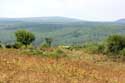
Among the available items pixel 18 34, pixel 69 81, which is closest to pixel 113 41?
pixel 18 34

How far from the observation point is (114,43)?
3466cm

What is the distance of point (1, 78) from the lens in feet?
26.5

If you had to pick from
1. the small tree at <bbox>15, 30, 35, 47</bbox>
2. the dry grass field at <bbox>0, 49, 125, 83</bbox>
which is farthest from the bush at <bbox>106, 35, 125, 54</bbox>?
the dry grass field at <bbox>0, 49, 125, 83</bbox>

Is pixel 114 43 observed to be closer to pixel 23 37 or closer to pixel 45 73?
pixel 23 37

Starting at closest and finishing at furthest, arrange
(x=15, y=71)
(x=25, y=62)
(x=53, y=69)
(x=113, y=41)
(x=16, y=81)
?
(x=16, y=81) → (x=15, y=71) → (x=53, y=69) → (x=25, y=62) → (x=113, y=41)

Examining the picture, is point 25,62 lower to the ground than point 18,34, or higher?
higher

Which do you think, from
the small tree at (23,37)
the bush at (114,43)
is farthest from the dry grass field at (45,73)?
the small tree at (23,37)

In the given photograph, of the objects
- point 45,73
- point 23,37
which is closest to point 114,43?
point 23,37

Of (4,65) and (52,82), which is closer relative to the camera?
(52,82)

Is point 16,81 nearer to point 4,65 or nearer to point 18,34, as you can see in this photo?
point 4,65

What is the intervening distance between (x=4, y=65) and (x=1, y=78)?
6.91 ft

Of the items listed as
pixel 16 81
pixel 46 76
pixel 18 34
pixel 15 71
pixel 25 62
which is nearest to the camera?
pixel 16 81

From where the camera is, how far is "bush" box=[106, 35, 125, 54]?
34344 millimetres

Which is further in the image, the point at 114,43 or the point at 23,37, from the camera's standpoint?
the point at 23,37
